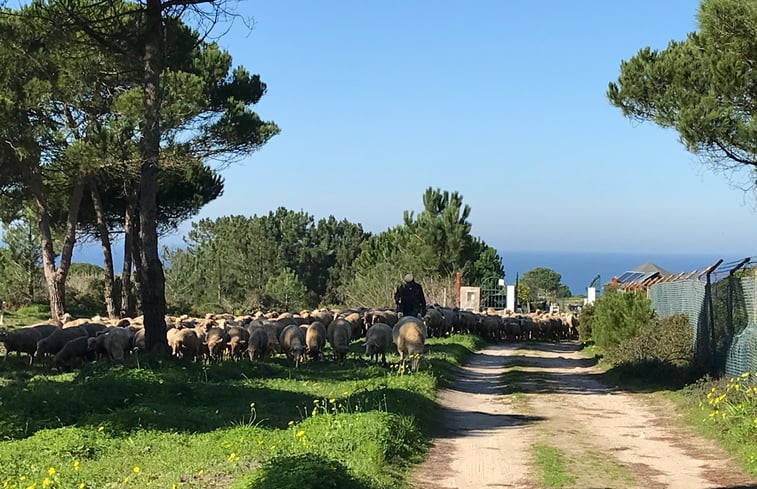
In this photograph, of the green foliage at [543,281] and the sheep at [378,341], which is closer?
the sheep at [378,341]

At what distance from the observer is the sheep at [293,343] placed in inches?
770

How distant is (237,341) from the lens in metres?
20.3

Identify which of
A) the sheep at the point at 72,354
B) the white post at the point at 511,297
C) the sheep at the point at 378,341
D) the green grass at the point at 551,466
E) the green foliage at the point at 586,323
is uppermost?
the white post at the point at 511,297

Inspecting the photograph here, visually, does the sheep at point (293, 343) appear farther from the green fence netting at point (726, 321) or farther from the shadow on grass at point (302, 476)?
the shadow on grass at point (302, 476)

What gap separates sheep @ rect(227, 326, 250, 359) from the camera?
795 inches

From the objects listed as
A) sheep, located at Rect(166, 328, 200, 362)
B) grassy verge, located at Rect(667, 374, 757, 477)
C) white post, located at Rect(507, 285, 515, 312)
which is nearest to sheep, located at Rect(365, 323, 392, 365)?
sheep, located at Rect(166, 328, 200, 362)

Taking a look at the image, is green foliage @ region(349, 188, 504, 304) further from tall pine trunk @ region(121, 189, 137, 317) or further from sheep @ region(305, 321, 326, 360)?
sheep @ region(305, 321, 326, 360)

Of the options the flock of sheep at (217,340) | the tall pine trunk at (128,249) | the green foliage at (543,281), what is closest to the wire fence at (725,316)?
the flock of sheep at (217,340)

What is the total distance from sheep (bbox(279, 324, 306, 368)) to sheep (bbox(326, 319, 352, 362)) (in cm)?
71

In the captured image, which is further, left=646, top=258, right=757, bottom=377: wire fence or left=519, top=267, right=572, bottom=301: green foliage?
left=519, top=267, right=572, bottom=301: green foliage

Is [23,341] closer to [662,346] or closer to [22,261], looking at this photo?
[662,346]

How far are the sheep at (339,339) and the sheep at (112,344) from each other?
14.8 feet

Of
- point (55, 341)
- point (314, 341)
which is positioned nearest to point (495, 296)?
point (314, 341)

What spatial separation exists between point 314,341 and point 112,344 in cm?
435
